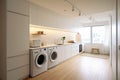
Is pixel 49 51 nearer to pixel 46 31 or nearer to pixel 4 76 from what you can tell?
pixel 46 31

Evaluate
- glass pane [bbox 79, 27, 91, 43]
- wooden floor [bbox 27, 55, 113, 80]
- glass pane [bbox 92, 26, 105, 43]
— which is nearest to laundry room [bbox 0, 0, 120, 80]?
wooden floor [bbox 27, 55, 113, 80]

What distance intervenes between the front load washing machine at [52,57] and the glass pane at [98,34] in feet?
Answer: 15.0

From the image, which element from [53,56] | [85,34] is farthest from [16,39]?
[85,34]

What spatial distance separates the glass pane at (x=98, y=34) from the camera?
22.1ft

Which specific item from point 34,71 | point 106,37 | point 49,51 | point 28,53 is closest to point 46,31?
point 49,51

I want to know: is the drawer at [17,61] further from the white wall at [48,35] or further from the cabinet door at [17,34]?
the white wall at [48,35]

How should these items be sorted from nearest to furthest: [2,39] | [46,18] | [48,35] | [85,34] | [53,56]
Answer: [2,39], [46,18], [53,56], [48,35], [85,34]

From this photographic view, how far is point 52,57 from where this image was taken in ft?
11.9

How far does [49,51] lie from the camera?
3.37m

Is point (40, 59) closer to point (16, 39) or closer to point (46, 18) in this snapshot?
point (16, 39)

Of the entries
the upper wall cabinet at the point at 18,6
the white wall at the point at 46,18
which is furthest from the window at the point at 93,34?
the upper wall cabinet at the point at 18,6

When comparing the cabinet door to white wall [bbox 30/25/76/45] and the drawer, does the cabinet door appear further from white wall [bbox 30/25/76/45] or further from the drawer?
white wall [bbox 30/25/76/45]

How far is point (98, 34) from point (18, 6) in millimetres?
6304

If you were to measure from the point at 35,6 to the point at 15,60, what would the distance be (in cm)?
198
